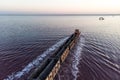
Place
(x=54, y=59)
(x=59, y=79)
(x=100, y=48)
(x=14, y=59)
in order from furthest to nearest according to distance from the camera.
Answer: (x=100, y=48)
(x=14, y=59)
(x=54, y=59)
(x=59, y=79)

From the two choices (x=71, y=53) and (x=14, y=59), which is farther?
(x=71, y=53)

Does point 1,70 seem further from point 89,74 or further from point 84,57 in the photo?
point 84,57

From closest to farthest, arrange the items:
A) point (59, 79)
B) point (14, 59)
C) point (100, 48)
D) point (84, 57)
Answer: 1. point (59, 79)
2. point (14, 59)
3. point (84, 57)
4. point (100, 48)

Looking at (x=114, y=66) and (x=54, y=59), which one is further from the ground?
(x=54, y=59)

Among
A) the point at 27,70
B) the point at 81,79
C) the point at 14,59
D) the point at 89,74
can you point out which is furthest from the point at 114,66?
the point at 14,59

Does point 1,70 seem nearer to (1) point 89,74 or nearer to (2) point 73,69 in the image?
(2) point 73,69

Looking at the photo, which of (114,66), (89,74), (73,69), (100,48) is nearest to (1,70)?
(73,69)

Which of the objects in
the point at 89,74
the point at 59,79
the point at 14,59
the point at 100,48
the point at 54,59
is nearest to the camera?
the point at 59,79

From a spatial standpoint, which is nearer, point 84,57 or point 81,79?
point 81,79

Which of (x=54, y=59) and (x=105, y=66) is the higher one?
(x=54, y=59)
